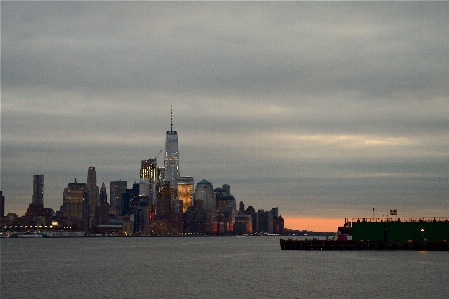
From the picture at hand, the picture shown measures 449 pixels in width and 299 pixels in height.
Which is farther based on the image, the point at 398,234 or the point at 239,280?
the point at 398,234

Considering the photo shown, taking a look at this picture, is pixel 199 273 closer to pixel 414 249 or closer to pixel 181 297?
pixel 181 297

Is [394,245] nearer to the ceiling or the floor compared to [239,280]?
nearer to the ceiling

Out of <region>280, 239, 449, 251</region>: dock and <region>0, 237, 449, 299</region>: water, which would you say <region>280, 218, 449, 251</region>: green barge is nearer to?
<region>280, 239, 449, 251</region>: dock

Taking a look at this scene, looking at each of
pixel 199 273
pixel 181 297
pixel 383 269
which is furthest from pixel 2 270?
pixel 383 269

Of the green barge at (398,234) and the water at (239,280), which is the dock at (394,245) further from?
the water at (239,280)

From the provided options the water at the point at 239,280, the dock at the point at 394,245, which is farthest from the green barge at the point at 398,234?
the water at the point at 239,280

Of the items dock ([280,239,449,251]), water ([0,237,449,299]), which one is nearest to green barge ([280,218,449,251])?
dock ([280,239,449,251])

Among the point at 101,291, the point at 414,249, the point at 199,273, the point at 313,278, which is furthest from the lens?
the point at 414,249

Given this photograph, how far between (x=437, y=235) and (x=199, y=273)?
3161 inches

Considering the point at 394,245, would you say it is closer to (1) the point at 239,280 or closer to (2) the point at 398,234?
(2) the point at 398,234

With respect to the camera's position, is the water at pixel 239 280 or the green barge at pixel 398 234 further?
the green barge at pixel 398 234

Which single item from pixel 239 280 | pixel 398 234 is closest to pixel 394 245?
pixel 398 234

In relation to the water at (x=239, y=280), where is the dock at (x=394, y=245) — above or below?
above

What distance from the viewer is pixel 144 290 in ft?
310
